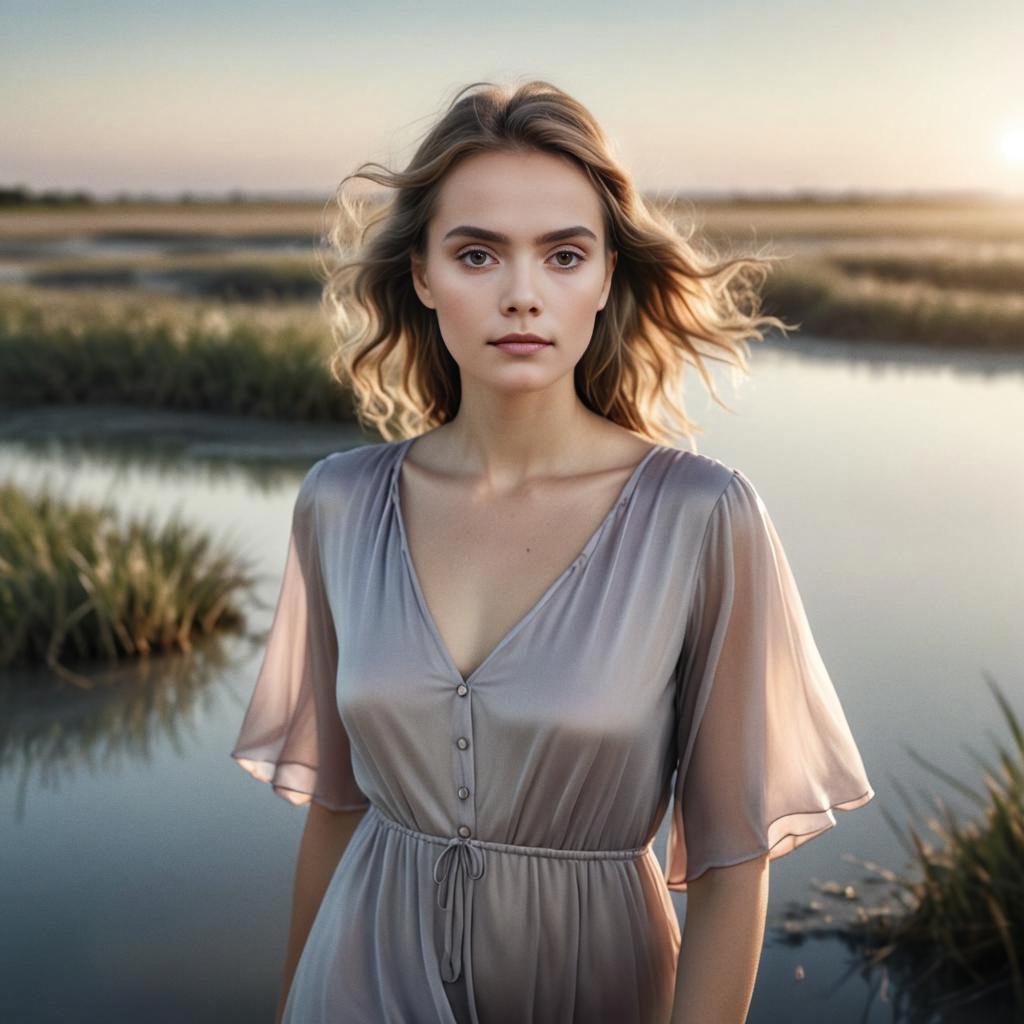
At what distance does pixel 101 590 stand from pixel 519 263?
136 inches

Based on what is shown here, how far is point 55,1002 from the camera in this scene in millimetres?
2926

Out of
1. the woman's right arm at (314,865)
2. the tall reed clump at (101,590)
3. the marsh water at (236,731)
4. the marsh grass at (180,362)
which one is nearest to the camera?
the woman's right arm at (314,865)

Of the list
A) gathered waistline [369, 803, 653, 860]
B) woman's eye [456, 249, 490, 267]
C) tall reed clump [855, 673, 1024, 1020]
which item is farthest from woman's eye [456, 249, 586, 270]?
tall reed clump [855, 673, 1024, 1020]

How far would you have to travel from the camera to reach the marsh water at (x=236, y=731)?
3000 millimetres

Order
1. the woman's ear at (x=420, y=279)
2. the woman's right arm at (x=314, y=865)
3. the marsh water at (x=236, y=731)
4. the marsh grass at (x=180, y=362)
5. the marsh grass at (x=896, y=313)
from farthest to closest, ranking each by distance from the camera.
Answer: the marsh grass at (x=896, y=313) < the marsh grass at (x=180, y=362) < the marsh water at (x=236, y=731) < the woman's right arm at (x=314, y=865) < the woman's ear at (x=420, y=279)

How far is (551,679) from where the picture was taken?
1372 millimetres

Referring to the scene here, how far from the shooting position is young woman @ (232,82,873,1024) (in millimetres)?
1395

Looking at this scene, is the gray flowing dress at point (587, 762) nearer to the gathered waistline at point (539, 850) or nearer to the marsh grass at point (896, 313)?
the gathered waistline at point (539, 850)

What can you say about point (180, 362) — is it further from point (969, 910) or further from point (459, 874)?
point (459, 874)

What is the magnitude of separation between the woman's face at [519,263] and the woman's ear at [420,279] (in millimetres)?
114

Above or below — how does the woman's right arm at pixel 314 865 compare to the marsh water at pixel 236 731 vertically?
above

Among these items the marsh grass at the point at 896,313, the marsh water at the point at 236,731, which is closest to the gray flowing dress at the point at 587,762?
the marsh water at the point at 236,731

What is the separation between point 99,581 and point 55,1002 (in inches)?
73.4

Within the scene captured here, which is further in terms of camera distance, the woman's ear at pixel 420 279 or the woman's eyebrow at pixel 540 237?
the woman's ear at pixel 420 279
